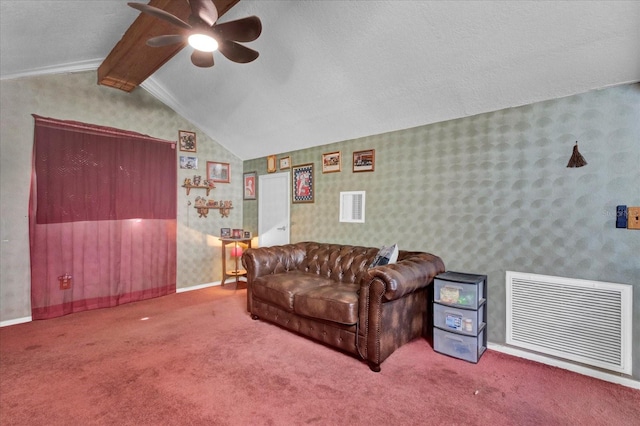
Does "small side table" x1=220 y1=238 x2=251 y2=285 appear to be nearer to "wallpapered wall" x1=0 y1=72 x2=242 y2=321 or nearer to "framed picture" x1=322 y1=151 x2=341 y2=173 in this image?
"wallpapered wall" x1=0 y1=72 x2=242 y2=321

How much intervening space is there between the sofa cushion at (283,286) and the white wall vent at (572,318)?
1.75 meters

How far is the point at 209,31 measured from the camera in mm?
1989

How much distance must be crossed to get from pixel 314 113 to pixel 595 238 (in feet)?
9.60

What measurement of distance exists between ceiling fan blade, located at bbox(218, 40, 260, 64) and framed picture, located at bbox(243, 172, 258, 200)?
2.81m

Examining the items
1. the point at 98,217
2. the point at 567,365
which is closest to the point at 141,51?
the point at 98,217

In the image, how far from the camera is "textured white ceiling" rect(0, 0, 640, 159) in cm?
192

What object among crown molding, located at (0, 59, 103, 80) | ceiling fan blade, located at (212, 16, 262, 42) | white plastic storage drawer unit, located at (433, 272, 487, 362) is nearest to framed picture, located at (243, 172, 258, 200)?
crown molding, located at (0, 59, 103, 80)

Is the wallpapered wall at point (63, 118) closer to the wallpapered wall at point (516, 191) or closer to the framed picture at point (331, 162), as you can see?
the framed picture at point (331, 162)

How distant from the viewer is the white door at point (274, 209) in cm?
455

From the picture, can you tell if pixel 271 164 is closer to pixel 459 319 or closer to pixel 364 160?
pixel 364 160

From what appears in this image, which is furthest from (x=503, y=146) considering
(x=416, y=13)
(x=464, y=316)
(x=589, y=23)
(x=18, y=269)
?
(x=18, y=269)

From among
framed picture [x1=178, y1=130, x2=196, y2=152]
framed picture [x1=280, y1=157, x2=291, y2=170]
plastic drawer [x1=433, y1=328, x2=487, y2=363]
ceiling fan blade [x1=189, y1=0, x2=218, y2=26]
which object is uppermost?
ceiling fan blade [x1=189, y1=0, x2=218, y2=26]

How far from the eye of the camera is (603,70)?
204 centimetres

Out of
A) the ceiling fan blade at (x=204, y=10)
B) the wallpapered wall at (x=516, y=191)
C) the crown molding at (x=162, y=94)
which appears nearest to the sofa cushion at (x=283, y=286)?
the wallpapered wall at (x=516, y=191)
